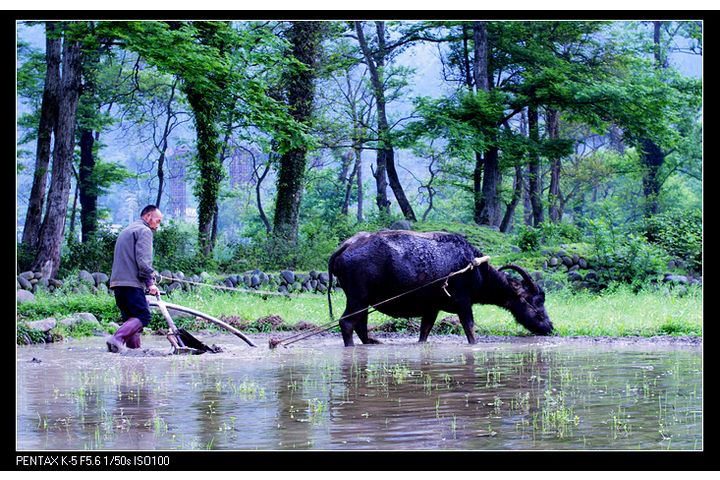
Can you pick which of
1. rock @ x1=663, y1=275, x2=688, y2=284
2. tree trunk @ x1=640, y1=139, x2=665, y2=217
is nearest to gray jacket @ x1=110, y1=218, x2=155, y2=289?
rock @ x1=663, y1=275, x2=688, y2=284

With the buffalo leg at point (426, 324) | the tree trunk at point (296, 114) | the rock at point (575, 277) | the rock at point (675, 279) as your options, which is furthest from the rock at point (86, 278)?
the rock at point (675, 279)

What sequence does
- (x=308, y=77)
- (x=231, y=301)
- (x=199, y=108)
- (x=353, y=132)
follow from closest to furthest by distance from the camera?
1. (x=231, y=301)
2. (x=199, y=108)
3. (x=308, y=77)
4. (x=353, y=132)

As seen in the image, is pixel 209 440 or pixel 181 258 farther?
pixel 181 258

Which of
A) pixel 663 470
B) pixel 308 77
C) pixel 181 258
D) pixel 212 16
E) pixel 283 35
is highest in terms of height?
pixel 283 35

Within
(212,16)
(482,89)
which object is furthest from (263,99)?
(212,16)

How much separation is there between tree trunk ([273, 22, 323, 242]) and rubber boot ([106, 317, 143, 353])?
14.1m

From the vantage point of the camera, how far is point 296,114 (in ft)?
79.0

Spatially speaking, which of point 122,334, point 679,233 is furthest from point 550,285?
point 122,334

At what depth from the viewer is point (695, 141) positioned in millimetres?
36625

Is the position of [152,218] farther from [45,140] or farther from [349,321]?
[45,140]

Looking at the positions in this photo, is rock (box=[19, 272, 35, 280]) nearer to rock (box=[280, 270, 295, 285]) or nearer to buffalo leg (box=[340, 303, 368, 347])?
rock (box=[280, 270, 295, 285])

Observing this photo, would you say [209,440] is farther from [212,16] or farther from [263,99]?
[263,99]

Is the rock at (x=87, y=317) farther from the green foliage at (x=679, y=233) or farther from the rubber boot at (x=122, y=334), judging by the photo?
the green foliage at (x=679, y=233)
